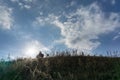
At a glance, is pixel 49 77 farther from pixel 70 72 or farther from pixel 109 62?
pixel 109 62

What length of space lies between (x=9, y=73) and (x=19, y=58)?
370cm

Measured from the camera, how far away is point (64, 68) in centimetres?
1675

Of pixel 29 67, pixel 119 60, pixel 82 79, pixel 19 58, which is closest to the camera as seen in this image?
pixel 82 79

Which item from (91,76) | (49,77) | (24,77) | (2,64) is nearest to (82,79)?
(91,76)

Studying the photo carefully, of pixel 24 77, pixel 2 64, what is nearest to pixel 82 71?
pixel 24 77

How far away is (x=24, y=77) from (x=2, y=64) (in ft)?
10.1

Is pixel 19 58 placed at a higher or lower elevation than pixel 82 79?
higher

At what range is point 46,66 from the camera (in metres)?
16.7

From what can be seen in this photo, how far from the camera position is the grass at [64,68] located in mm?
15094

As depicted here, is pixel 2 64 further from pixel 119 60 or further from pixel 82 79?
pixel 119 60

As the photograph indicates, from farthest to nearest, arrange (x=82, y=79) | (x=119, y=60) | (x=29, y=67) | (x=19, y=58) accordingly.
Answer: (x=19, y=58) → (x=119, y=60) → (x=29, y=67) → (x=82, y=79)

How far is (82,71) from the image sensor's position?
53.6 feet

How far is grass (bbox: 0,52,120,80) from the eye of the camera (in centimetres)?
1509

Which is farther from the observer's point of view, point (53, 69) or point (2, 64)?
point (2, 64)
